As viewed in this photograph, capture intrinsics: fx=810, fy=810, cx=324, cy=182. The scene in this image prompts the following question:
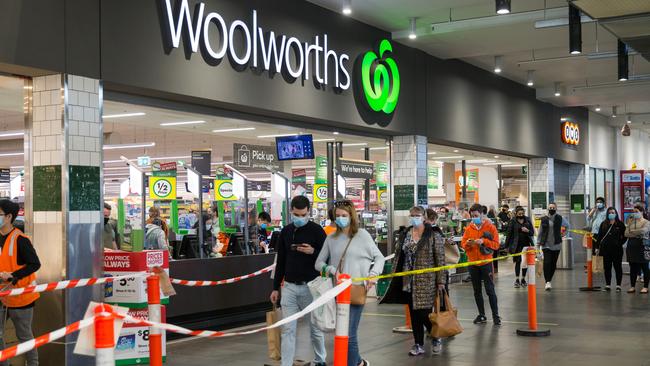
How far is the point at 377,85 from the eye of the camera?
13531 mm

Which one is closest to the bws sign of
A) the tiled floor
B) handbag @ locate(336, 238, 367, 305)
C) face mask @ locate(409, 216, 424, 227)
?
the tiled floor

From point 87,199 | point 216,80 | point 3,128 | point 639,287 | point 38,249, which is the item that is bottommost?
point 639,287

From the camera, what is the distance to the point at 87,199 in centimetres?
797

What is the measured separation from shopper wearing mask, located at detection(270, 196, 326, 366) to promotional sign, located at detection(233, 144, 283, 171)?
467 centimetres

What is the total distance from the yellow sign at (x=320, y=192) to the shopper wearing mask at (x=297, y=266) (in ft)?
21.5

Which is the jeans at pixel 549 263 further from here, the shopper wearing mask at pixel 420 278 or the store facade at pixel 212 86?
the shopper wearing mask at pixel 420 278

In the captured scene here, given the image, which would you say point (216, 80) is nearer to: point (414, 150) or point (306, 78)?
point (306, 78)


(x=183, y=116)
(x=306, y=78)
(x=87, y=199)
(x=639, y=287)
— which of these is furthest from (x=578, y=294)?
(x=87, y=199)

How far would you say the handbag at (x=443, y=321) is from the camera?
8203 millimetres

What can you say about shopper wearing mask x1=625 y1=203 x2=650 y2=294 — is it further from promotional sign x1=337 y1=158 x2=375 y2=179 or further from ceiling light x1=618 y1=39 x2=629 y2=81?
promotional sign x1=337 y1=158 x2=375 y2=179

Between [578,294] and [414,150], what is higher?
[414,150]

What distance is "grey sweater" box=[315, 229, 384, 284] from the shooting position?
704cm

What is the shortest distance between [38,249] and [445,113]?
974 centimetres

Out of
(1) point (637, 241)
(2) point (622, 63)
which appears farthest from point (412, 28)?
(1) point (637, 241)
